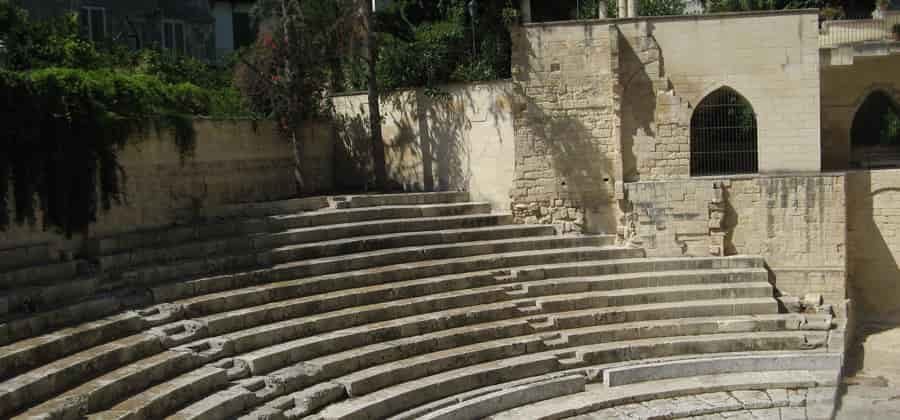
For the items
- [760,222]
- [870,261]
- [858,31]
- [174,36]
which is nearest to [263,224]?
[760,222]

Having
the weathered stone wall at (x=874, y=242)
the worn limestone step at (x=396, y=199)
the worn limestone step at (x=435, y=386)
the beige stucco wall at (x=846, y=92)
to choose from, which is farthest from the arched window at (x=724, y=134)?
the worn limestone step at (x=435, y=386)

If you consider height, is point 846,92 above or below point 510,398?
above

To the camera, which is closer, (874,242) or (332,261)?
(332,261)

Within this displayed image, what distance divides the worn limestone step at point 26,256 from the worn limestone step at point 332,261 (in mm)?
984

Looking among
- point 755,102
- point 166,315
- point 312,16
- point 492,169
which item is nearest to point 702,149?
point 755,102

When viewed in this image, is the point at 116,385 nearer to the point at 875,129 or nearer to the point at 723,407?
the point at 723,407

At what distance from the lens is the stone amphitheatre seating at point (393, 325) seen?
11.2 metres

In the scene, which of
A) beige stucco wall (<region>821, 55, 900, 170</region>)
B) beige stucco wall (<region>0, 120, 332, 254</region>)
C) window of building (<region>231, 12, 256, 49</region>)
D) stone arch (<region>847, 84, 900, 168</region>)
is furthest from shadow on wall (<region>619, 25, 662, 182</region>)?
window of building (<region>231, 12, 256, 49</region>)

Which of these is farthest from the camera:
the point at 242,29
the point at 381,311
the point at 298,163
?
the point at 242,29

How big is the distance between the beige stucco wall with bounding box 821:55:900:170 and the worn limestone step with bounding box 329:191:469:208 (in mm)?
7521

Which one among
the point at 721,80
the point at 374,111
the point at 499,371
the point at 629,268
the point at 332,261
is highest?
the point at 721,80

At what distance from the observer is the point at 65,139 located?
42.6 feet

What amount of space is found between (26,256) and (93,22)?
1062 centimetres

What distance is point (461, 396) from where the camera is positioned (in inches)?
508
